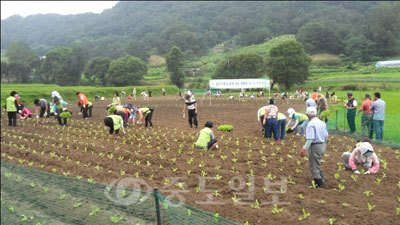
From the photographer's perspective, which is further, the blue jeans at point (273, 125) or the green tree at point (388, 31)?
the green tree at point (388, 31)

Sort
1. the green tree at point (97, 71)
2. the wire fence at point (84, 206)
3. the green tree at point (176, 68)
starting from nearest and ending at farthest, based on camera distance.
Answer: the wire fence at point (84, 206)
the green tree at point (176, 68)
the green tree at point (97, 71)

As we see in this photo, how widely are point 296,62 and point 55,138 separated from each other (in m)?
38.5

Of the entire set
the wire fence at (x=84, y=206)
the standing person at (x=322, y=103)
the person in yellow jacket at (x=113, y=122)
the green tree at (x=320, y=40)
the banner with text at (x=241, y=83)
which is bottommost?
the wire fence at (x=84, y=206)

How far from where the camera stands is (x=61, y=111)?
1568 cm

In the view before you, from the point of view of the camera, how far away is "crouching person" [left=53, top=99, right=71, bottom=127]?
1462cm

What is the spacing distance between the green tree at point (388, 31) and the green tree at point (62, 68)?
72.4m

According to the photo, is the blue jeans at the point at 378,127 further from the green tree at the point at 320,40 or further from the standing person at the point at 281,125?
the green tree at the point at 320,40

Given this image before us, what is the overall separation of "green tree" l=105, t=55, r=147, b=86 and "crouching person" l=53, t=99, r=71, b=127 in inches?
2147

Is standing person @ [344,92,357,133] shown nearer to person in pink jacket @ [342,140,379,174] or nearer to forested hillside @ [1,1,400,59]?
person in pink jacket @ [342,140,379,174]

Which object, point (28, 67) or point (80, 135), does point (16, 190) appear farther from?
point (28, 67)

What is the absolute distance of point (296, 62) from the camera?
44.7 m

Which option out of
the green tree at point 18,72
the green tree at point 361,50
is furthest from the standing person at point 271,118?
the green tree at point 18,72

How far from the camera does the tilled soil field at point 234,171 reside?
5.54m

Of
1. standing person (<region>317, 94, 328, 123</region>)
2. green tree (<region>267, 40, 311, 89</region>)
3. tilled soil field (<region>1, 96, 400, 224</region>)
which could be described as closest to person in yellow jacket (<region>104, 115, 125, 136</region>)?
tilled soil field (<region>1, 96, 400, 224</region>)
